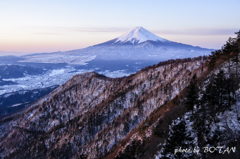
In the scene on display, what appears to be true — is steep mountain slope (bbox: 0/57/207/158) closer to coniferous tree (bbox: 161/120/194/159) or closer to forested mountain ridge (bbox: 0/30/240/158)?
forested mountain ridge (bbox: 0/30/240/158)

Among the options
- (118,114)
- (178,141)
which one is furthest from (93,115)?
(178,141)

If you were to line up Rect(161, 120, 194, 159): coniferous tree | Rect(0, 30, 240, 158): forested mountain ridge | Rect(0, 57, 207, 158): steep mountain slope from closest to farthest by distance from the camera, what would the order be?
1. Rect(161, 120, 194, 159): coniferous tree
2. Rect(0, 30, 240, 158): forested mountain ridge
3. Rect(0, 57, 207, 158): steep mountain slope

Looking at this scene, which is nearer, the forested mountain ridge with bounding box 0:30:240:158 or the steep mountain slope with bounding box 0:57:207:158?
the forested mountain ridge with bounding box 0:30:240:158

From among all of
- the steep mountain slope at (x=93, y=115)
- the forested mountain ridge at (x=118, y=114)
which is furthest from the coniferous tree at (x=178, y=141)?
the steep mountain slope at (x=93, y=115)

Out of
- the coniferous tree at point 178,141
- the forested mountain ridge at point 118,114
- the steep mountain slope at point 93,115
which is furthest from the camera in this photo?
the steep mountain slope at point 93,115

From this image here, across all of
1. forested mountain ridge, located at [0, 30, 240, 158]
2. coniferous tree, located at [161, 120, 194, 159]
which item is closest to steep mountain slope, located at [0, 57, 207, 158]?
forested mountain ridge, located at [0, 30, 240, 158]

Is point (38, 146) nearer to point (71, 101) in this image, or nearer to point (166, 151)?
point (71, 101)

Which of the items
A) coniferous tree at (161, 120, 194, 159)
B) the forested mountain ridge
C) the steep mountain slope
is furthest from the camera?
the steep mountain slope

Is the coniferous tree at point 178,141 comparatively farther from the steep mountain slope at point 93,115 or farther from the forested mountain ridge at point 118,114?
the steep mountain slope at point 93,115

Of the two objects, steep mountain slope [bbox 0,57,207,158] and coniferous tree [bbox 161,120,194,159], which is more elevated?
coniferous tree [bbox 161,120,194,159]
